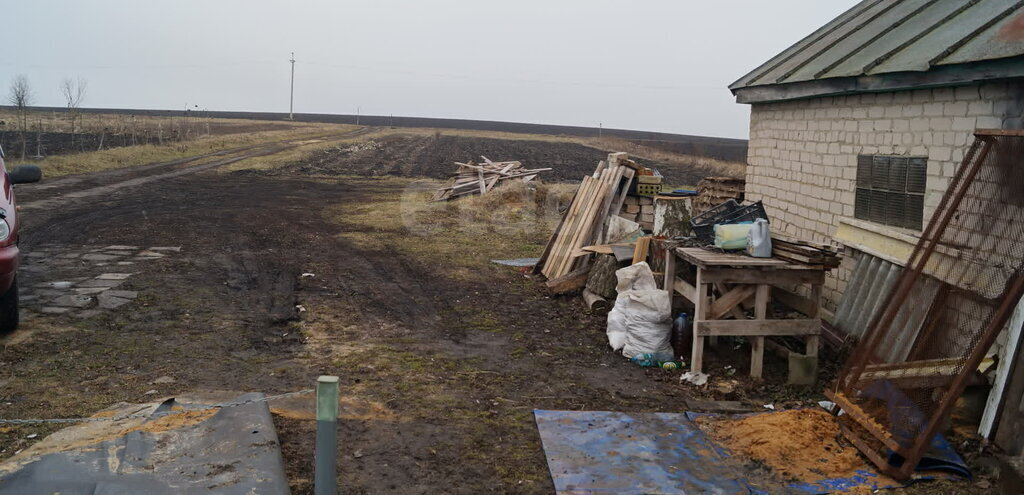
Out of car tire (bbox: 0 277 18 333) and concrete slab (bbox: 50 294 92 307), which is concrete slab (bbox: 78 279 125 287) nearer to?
concrete slab (bbox: 50 294 92 307)

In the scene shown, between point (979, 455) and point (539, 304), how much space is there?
6368 millimetres

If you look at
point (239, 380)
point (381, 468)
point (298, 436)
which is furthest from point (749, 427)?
point (239, 380)

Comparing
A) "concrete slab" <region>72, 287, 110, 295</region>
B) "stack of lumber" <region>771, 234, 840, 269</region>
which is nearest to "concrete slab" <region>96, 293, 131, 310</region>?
"concrete slab" <region>72, 287, 110, 295</region>

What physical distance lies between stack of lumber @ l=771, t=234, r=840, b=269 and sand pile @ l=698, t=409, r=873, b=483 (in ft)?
5.18

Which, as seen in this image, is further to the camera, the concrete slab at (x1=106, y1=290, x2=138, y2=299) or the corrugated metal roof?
the concrete slab at (x1=106, y1=290, x2=138, y2=299)

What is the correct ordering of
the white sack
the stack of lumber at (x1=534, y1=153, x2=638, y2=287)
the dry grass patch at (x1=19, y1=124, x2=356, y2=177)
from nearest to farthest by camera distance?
the white sack
the stack of lumber at (x1=534, y1=153, x2=638, y2=287)
the dry grass patch at (x1=19, y1=124, x2=356, y2=177)

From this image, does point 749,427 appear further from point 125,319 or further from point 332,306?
point 125,319

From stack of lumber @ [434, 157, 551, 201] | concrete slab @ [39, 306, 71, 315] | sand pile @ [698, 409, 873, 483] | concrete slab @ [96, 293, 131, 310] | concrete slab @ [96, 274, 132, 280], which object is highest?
stack of lumber @ [434, 157, 551, 201]

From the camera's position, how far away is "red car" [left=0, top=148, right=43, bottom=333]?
7543 millimetres

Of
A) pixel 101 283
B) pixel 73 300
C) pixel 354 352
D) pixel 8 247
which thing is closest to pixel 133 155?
pixel 101 283

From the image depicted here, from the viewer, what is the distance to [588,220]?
12672 millimetres

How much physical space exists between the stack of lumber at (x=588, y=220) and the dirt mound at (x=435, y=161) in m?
21.4

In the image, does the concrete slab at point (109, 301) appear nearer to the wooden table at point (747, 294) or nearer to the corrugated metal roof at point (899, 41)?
the wooden table at point (747, 294)

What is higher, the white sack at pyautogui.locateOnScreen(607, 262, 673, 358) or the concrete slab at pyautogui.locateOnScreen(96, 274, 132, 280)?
the white sack at pyautogui.locateOnScreen(607, 262, 673, 358)
